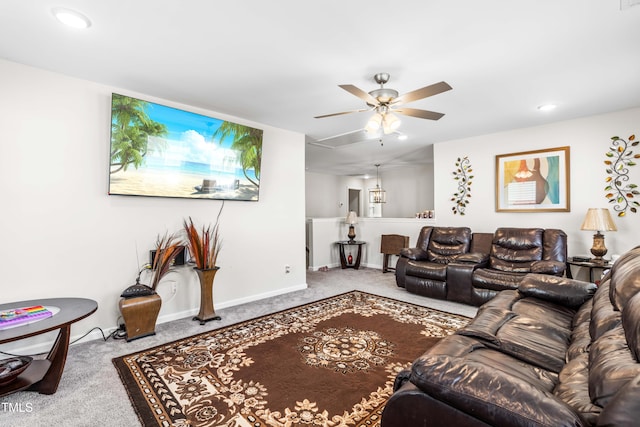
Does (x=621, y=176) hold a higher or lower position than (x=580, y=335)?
higher

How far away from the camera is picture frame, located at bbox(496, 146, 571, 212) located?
4305 millimetres

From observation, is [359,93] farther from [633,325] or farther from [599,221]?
[599,221]

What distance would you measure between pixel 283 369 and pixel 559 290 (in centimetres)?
229

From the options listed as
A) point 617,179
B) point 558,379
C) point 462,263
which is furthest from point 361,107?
point 617,179

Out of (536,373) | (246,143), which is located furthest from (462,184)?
(536,373)

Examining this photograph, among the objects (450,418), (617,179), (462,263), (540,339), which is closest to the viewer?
(450,418)

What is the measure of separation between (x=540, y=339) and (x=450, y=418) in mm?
1208

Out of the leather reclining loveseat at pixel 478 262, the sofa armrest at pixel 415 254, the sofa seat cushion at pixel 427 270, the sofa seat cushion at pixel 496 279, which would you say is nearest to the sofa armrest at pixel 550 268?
the leather reclining loveseat at pixel 478 262

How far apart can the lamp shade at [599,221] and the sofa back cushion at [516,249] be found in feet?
1.72

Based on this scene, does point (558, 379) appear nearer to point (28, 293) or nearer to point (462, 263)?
point (462, 263)

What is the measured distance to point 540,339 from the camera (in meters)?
1.84

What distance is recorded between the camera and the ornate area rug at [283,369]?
186 cm

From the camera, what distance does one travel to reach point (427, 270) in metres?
4.35

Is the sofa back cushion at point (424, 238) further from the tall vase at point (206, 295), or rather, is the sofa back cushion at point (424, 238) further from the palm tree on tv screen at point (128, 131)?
the palm tree on tv screen at point (128, 131)
